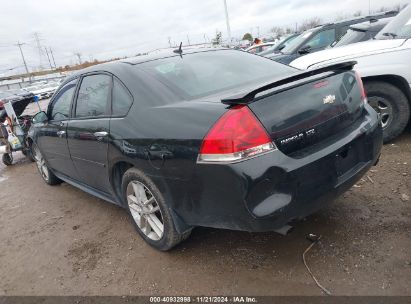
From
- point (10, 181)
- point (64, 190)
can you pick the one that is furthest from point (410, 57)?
point (10, 181)

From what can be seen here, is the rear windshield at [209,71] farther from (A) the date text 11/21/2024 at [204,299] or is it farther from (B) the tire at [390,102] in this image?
(B) the tire at [390,102]

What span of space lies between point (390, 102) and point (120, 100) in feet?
11.1

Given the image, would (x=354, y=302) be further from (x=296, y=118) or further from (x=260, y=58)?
(x=260, y=58)

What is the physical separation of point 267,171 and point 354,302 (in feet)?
3.26

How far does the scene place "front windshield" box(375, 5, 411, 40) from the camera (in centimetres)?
466

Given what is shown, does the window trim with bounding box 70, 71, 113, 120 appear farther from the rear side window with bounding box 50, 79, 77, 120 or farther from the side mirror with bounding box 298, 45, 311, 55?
the side mirror with bounding box 298, 45, 311, 55

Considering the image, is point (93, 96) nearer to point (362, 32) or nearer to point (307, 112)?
point (307, 112)

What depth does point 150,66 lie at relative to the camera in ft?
10.7

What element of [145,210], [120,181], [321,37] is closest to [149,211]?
[145,210]

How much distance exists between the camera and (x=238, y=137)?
2256 mm

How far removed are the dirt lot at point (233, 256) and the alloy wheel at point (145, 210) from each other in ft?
0.66

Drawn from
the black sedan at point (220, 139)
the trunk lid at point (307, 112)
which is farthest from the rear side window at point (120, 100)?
the trunk lid at point (307, 112)

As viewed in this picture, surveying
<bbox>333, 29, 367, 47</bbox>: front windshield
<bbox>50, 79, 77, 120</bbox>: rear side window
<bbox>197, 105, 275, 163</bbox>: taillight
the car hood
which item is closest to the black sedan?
<bbox>197, 105, 275, 163</bbox>: taillight

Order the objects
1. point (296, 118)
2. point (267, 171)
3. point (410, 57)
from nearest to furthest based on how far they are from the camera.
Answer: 1. point (267, 171)
2. point (296, 118)
3. point (410, 57)
